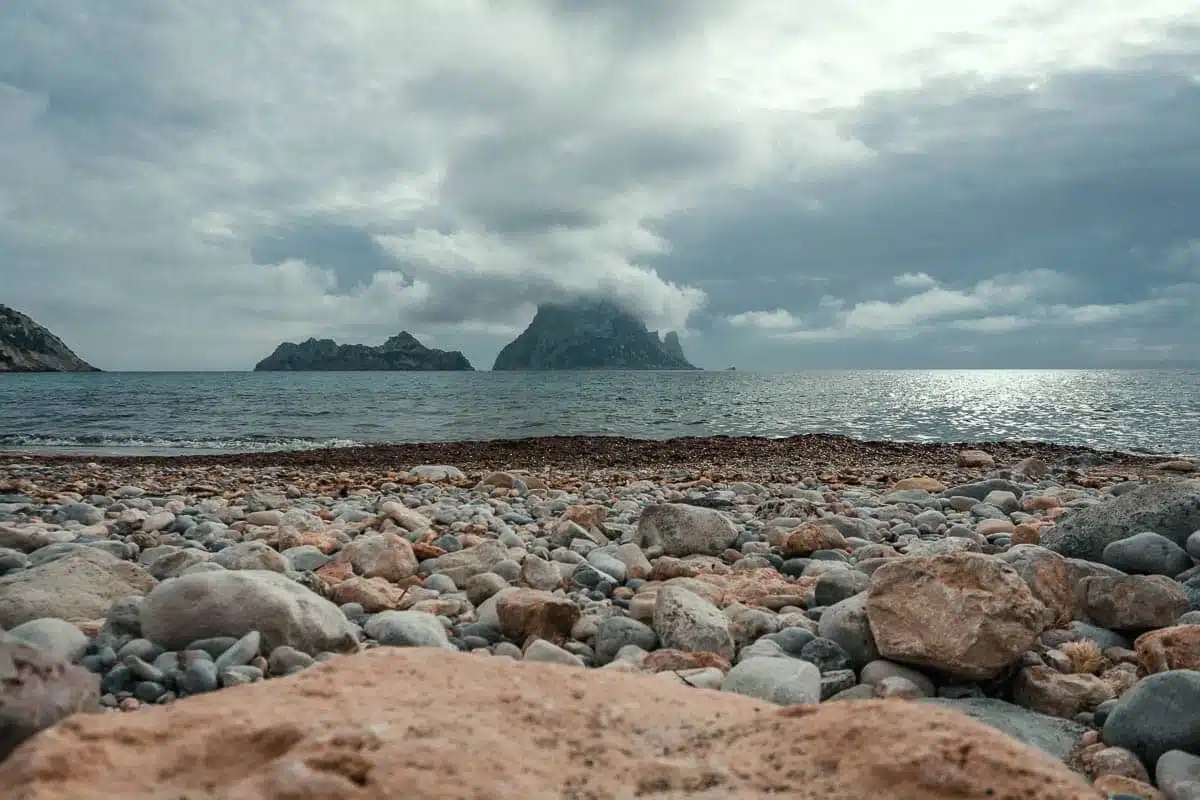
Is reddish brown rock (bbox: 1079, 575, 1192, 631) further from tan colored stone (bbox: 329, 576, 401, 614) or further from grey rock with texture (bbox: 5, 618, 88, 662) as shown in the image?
grey rock with texture (bbox: 5, 618, 88, 662)

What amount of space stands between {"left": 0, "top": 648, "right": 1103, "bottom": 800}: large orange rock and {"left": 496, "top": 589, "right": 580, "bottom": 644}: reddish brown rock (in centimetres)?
197

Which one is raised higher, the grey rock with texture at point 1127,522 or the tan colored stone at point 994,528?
the grey rock with texture at point 1127,522

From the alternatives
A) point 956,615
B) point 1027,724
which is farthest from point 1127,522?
point 1027,724

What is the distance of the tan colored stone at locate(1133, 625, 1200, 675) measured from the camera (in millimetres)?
2973

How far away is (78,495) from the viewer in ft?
32.1

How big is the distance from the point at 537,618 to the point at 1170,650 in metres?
2.73

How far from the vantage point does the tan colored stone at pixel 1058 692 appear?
9.64 feet

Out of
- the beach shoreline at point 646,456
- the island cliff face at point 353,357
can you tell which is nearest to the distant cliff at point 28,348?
the island cliff face at point 353,357

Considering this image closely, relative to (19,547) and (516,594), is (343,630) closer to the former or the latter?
(516,594)

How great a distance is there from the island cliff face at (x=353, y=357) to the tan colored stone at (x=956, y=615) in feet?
549

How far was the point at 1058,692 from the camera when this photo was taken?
296 centimetres

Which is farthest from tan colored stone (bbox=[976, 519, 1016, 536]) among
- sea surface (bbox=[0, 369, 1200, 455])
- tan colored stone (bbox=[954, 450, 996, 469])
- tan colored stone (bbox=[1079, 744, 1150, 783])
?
sea surface (bbox=[0, 369, 1200, 455])

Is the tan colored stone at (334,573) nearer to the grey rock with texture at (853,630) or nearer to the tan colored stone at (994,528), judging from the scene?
the grey rock with texture at (853,630)

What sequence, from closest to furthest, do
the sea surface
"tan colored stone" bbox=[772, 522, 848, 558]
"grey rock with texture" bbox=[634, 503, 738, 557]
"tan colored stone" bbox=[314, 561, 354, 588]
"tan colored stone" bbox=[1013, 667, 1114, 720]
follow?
"tan colored stone" bbox=[1013, 667, 1114, 720], "tan colored stone" bbox=[314, 561, 354, 588], "tan colored stone" bbox=[772, 522, 848, 558], "grey rock with texture" bbox=[634, 503, 738, 557], the sea surface
